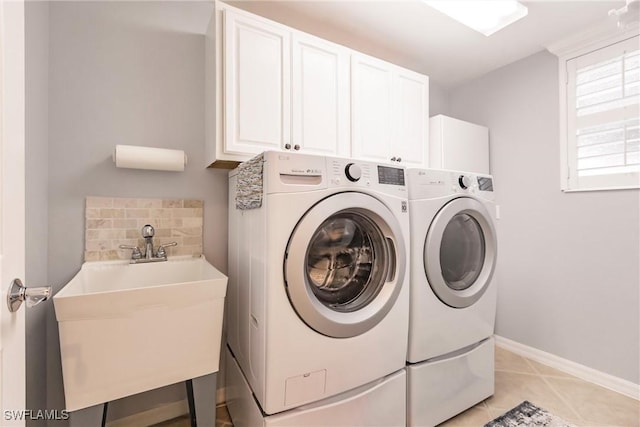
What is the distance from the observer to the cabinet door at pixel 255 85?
1.52 m

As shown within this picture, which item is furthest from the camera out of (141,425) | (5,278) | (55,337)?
(141,425)

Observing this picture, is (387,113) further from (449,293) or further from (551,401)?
(551,401)

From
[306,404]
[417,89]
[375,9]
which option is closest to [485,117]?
[417,89]

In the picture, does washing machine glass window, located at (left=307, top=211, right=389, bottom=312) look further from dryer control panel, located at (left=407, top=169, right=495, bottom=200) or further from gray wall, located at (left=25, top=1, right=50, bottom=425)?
gray wall, located at (left=25, top=1, right=50, bottom=425)

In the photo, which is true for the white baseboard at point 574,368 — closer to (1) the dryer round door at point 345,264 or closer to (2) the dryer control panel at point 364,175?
(1) the dryer round door at point 345,264

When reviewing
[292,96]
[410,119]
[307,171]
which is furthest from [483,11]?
[307,171]

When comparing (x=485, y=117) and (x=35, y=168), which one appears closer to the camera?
(x=35, y=168)

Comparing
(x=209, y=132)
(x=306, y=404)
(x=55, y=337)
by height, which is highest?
(x=209, y=132)

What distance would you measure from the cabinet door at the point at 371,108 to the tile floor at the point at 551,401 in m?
1.63

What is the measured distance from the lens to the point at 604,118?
2000mm

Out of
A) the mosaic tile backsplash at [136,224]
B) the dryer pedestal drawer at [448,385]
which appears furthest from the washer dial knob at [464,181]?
the mosaic tile backsplash at [136,224]

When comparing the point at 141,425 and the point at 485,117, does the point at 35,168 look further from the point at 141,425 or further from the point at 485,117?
the point at 485,117

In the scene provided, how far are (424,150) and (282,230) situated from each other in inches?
61.5

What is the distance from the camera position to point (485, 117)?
107 inches
